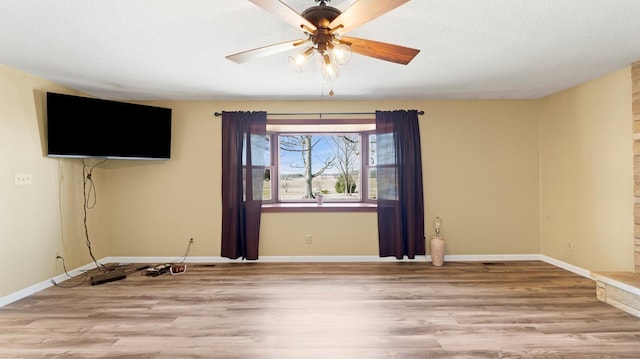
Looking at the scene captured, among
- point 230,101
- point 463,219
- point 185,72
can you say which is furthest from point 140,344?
point 463,219

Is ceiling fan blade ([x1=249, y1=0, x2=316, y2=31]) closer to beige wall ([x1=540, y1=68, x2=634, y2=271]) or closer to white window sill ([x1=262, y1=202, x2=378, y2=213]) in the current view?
white window sill ([x1=262, y1=202, x2=378, y2=213])

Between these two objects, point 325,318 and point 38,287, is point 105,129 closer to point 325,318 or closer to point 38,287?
point 38,287

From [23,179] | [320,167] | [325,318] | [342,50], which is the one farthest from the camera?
[320,167]

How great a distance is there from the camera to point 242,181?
12.9 feet

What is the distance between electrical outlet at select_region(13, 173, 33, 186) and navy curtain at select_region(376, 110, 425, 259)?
3939 millimetres

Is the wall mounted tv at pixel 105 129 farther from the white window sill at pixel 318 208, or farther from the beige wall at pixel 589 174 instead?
the beige wall at pixel 589 174

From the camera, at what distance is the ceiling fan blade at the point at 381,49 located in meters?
1.74

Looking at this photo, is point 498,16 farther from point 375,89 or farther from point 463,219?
point 463,219

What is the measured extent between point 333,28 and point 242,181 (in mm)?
2710

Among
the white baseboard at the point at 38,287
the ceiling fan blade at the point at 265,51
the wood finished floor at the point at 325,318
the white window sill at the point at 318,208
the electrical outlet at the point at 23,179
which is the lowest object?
the wood finished floor at the point at 325,318

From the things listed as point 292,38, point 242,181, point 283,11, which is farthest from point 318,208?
point 283,11

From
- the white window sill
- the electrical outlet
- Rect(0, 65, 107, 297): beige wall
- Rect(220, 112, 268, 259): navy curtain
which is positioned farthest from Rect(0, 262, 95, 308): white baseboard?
the white window sill

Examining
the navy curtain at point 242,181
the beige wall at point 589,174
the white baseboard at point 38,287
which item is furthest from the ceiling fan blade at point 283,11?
the white baseboard at point 38,287

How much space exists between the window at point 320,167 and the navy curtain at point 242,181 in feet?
1.72
